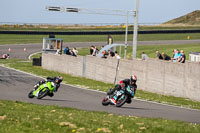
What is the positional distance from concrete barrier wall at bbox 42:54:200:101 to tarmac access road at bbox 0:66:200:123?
9.04 ft

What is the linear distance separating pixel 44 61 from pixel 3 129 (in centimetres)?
3095

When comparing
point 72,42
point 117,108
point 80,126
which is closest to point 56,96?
point 117,108

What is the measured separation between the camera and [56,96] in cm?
2191

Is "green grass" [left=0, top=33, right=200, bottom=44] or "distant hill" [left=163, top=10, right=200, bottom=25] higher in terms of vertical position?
"distant hill" [left=163, top=10, right=200, bottom=25]

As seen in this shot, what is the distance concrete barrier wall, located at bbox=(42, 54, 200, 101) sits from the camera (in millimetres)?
22953

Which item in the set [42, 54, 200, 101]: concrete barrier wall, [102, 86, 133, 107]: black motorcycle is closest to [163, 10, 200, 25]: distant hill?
[42, 54, 200, 101]: concrete barrier wall

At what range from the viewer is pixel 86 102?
64.6 ft

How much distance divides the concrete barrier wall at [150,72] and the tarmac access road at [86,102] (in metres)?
2.75

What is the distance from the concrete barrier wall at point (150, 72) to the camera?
23.0 meters

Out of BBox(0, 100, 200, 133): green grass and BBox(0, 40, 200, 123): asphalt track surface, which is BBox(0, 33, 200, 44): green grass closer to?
BBox(0, 40, 200, 123): asphalt track surface

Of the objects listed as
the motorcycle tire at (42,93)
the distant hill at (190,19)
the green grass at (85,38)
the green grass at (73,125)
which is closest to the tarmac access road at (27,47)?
the green grass at (85,38)

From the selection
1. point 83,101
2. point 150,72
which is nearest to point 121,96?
point 83,101

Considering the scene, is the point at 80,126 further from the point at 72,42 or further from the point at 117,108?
the point at 72,42

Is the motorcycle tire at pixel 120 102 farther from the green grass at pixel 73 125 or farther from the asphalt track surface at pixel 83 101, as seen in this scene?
the green grass at pixel 73 125
